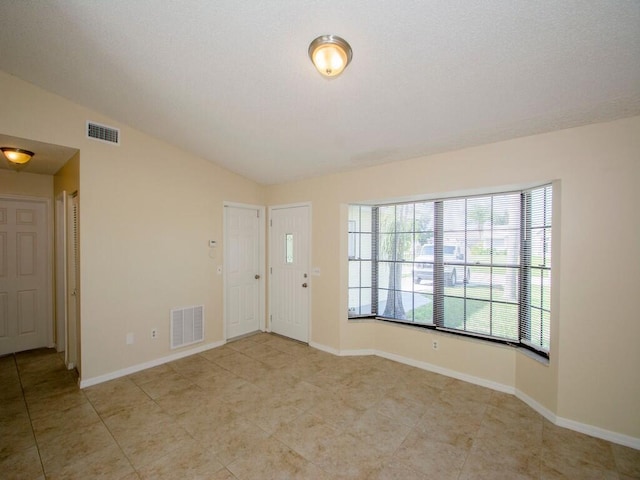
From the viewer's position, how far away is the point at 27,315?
4051mm

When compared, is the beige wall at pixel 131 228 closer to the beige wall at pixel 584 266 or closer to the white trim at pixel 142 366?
the white trim at pixel 142 366

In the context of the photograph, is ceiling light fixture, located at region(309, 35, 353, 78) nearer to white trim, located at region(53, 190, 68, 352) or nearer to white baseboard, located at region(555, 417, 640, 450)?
white baseboard, located at region(555, 417, 640, 450)

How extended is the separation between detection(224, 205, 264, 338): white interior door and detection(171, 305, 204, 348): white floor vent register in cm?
45

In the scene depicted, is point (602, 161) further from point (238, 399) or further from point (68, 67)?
point (68, 67)

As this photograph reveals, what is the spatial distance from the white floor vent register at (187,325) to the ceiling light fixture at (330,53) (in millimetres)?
3475

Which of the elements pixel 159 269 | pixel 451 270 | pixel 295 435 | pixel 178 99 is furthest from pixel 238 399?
pixel 178 99

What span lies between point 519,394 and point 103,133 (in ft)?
17.2

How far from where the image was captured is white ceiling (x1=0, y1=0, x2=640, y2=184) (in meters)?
1.58

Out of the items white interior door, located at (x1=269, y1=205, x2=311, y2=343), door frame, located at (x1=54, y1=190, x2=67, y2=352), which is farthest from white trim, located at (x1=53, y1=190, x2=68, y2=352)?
white interior door, located at (x1=269, y1=205, x2=311, y2=343)

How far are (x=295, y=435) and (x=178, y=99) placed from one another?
126 inches

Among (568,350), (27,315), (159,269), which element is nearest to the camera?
(568,350)

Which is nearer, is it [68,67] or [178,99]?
[68,67]

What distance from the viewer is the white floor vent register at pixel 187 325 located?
3.76 metres

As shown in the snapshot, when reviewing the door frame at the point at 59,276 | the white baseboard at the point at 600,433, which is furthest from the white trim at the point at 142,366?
the white baseboard at the point at 600,433
